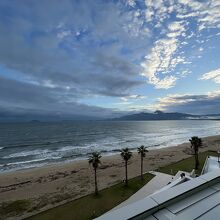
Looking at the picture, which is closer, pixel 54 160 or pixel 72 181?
pixel 72 181

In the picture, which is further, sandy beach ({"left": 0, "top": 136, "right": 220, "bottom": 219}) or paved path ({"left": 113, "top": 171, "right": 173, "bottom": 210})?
sandy beach ({"left": 0, "top": 136, "right": 220, "bottom": 219})

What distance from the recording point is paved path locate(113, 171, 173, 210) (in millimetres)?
30472

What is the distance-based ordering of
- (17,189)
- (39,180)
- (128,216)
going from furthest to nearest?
(39,180) < (17,189) < (128,216)

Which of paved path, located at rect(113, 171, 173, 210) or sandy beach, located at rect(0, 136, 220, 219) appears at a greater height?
paved path, located at rect(113, 171, 173, 210)

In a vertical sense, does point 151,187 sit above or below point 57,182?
above

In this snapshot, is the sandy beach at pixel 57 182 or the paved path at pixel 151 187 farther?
the sandy beach at pixel 57 182

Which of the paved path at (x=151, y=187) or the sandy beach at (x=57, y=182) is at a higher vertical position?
the paved path at (x=151, y=187)

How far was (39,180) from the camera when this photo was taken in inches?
1839

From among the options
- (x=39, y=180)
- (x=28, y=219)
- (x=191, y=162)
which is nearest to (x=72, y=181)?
(x=39, y=180)

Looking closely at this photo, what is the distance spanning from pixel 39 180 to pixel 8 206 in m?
13.4

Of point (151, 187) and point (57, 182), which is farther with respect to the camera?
point (57, 182)

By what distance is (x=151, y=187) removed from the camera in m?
34.9

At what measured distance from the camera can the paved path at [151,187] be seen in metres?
30.5

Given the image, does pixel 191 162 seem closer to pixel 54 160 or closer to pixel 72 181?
pixel 72 181
